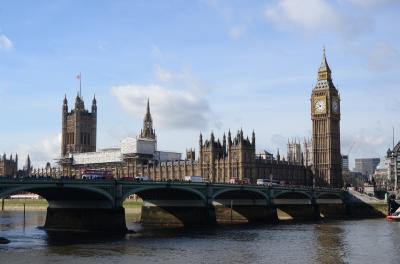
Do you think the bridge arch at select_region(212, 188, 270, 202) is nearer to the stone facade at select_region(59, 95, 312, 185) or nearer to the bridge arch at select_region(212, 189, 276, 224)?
the bridge arch at select_region(212, 189, 276, 224)

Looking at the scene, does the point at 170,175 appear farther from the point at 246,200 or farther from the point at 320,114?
the point at 246,200

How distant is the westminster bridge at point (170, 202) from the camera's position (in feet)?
230

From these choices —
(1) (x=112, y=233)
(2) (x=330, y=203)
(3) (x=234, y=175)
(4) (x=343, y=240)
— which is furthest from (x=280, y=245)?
(3) (x=234, y=175)

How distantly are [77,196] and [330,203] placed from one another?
71.1m

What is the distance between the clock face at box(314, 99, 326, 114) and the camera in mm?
177250

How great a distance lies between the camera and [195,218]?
297ft

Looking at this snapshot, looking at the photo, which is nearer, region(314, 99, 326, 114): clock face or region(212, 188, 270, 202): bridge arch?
region(212, 188, 270, 202): bridge arch

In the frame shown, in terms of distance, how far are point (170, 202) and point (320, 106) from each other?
95382 mm

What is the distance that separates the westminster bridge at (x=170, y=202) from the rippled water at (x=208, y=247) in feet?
14.2

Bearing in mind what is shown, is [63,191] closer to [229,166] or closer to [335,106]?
[229,166]

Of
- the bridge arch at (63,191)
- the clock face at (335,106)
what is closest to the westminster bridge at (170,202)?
the bridge arch at (63,191)

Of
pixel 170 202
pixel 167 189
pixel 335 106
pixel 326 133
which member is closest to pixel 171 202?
pixel 170 202

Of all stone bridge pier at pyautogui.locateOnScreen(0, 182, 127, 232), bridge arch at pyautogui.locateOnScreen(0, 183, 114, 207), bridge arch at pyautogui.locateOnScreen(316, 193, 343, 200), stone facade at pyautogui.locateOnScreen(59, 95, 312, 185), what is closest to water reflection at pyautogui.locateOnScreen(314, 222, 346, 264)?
stone bridge pier at pyautogui.locateOnScreen(0, 182, 127, 232)

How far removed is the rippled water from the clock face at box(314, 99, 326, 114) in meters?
101
